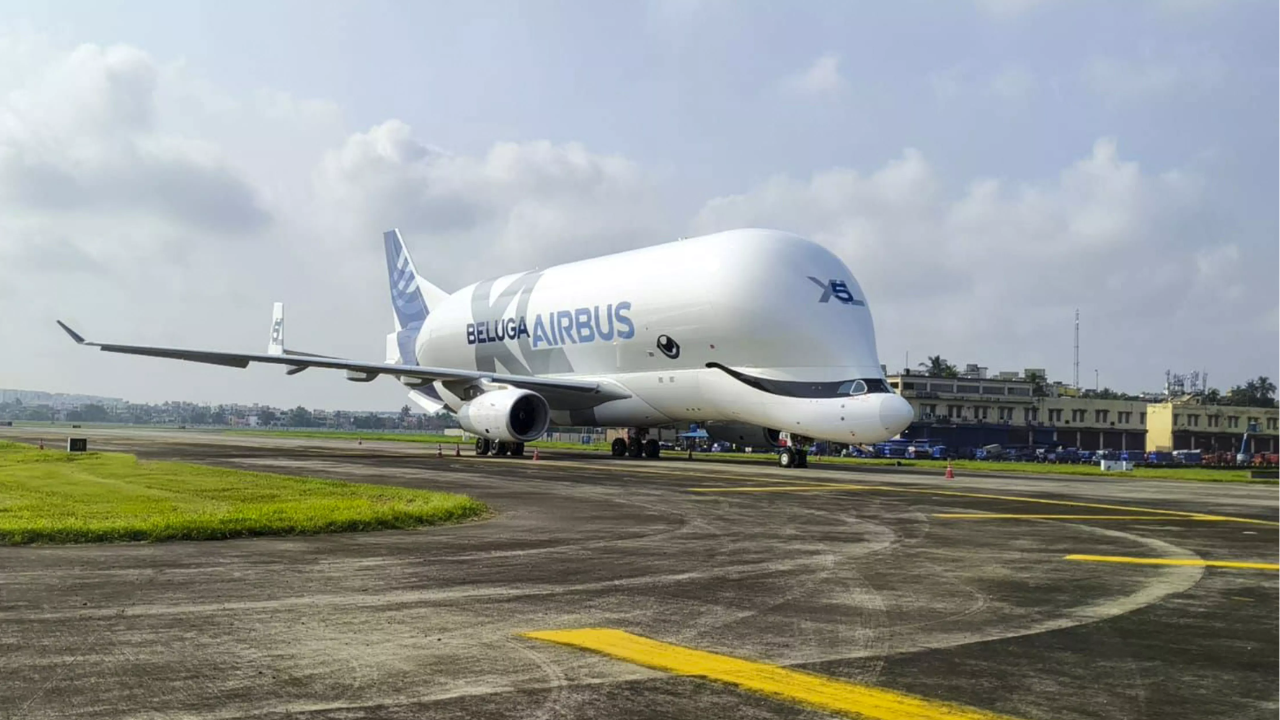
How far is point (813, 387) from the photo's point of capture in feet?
104

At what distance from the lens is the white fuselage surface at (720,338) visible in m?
31.6

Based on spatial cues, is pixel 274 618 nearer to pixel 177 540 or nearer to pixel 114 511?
pixel 177 540

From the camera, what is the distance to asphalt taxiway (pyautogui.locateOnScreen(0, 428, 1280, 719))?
4.89 m

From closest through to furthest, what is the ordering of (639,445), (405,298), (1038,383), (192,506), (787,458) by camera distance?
(192,506) → (787,458) → (639,445) → (405,298) → (1038,383)

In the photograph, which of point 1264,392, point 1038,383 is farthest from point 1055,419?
point 1264,392

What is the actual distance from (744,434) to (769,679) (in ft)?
110

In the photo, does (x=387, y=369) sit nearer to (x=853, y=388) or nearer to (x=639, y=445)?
(x=639, y=445)

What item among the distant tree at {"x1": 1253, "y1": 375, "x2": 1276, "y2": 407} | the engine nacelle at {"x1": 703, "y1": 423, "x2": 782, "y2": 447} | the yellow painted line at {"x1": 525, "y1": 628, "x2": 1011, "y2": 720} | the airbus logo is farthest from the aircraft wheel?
the distant tree at {"x1": 1253, "y1": 375, "x2": 1276, "y2": 407}

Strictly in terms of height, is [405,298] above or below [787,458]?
above

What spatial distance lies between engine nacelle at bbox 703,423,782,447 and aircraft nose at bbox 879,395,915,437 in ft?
26.7

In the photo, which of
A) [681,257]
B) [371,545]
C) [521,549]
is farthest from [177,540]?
[681,257]

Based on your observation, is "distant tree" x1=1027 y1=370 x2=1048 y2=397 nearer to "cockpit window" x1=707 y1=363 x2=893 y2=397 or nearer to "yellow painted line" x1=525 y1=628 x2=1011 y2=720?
"cockpit window" x1=707 y1=363 x2=893 y2=397

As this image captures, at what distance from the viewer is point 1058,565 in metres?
10.1

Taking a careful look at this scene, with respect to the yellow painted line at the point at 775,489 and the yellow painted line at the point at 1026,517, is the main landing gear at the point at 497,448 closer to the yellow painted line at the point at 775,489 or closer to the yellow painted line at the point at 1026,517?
the yellow painted line at the point at 775,489
